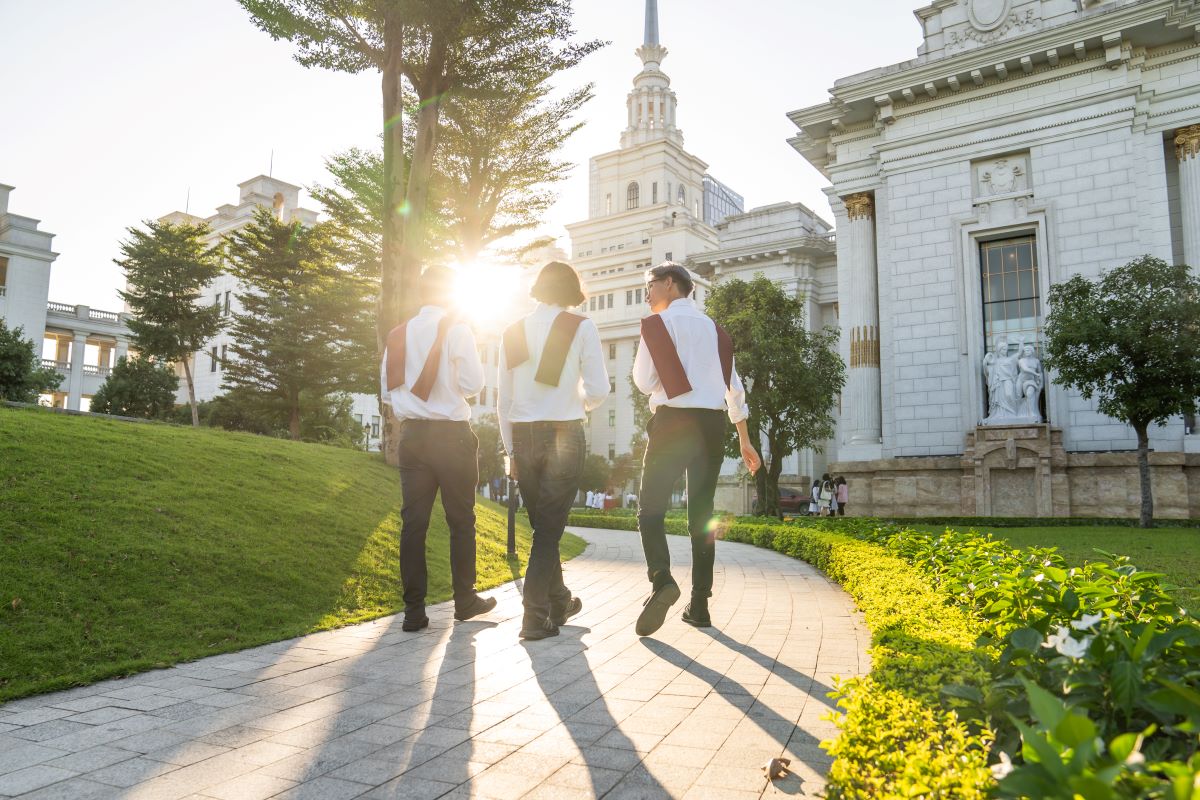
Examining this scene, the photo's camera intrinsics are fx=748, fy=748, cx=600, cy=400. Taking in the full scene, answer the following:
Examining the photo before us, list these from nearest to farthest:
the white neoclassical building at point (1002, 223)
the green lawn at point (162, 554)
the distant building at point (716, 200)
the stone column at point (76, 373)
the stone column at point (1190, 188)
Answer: the green lawn at point (162, 554)
the white neoclassical building at point (1002, 223)
the stone column at point (1190, 188)
the stone column at point (76, 373)
the distant building at point (716, 200)

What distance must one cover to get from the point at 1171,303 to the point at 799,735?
1797 cm

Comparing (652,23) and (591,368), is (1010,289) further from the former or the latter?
(652,23)

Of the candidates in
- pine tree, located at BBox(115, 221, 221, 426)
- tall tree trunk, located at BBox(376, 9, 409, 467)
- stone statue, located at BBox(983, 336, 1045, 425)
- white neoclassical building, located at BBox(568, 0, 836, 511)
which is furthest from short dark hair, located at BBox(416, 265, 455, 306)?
white neoclassical building, located at BBox(568, 0, 836, 511)

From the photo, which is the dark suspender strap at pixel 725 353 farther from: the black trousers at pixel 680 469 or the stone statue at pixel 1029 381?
the stone statue at pixel 1029 381

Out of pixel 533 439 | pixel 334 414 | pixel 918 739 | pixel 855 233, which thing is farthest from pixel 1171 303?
pixel 334 414

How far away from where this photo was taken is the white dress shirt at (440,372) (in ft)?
16.7

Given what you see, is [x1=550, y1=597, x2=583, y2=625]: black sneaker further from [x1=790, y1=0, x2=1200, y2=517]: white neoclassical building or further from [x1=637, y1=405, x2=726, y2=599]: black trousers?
Result: [x1=790, y1=0, x2=1200, y2=517]: white neoclassical building

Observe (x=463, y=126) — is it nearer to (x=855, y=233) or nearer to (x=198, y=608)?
(x=855, y=233)

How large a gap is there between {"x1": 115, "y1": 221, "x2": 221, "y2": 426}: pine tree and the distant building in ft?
200

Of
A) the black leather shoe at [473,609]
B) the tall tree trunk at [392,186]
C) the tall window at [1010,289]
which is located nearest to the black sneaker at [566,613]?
the black leather shoe at [473,609]

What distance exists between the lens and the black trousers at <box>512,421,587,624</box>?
4.59 m

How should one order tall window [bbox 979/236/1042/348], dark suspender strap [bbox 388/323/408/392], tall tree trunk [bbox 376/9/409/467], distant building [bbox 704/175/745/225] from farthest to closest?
1. distant building [bbox 704/175/745/225]
2. tall window [bbox 979/236/1042/348]
3. tall tree trunk [bbox 376/9/409/467]
4. dark suspender strap [bbox 388/323/408/392]

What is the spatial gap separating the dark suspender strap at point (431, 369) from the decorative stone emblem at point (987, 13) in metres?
26.0

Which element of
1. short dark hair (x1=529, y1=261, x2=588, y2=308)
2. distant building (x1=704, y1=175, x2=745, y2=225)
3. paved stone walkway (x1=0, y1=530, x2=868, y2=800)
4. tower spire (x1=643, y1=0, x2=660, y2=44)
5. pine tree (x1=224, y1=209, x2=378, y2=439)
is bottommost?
paved stone walkway (x1=0, y1=530, x2=868, y2=800)
